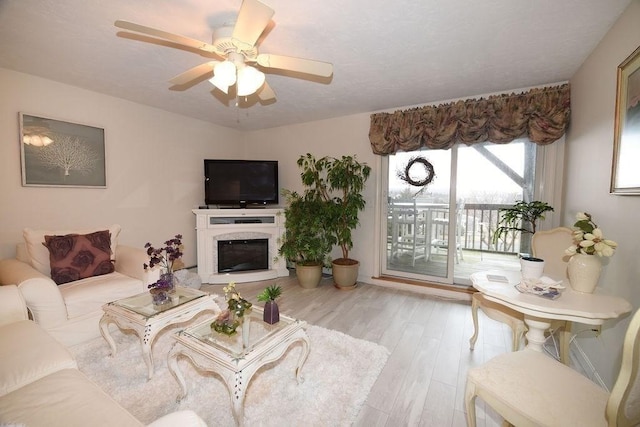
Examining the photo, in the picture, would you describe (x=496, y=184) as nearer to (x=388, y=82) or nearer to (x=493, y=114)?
(x=493, y=114)

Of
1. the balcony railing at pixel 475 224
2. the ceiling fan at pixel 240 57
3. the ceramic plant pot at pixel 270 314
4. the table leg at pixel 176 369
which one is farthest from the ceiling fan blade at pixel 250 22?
the balcony railing at pixel 475 224

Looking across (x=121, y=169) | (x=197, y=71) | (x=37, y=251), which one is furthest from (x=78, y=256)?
(x=197, y=71)

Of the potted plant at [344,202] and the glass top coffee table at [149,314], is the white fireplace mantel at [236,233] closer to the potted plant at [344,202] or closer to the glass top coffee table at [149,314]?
the potted plant at [344,202]

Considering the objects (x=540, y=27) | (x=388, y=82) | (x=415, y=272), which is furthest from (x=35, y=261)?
(x=540, y=27)

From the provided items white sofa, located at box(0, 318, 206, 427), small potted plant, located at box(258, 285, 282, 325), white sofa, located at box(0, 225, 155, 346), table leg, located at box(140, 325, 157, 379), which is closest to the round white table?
small potted plant, located at box(258, 285, 282, 325)

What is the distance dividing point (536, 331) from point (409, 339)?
974 millimetres

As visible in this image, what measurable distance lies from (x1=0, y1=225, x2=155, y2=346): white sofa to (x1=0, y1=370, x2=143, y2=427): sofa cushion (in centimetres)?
106

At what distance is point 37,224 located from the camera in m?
2.66

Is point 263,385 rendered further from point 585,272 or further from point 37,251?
point 37,251

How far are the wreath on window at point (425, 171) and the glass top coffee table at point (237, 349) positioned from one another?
2574 millimetres

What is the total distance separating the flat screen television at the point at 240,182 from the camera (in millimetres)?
3893

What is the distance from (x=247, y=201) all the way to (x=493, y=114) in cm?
333

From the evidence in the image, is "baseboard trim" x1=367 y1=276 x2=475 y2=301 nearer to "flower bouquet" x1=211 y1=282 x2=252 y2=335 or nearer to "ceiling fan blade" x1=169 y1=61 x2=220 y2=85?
"flower bouquet" x1=211 y1=282 x2=252 y2=335

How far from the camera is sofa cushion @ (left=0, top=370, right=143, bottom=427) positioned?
0.92 m
